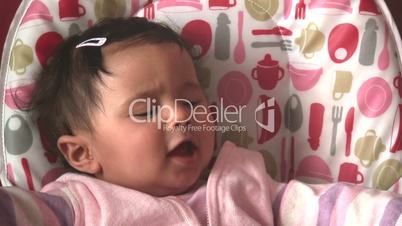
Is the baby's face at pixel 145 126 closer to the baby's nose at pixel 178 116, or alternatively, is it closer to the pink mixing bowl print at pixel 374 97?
the baby's nose at pixel 178 116

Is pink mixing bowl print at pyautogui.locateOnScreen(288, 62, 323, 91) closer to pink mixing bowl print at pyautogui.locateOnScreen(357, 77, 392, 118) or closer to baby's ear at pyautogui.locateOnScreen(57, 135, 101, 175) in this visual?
pink mixing bowl print at pyautogui.locateOnScreen(357, 77, 392, 118)

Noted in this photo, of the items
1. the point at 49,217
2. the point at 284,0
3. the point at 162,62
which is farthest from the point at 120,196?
the point at 284,0

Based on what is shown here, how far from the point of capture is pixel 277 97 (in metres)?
1.04

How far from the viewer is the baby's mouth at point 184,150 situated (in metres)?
0.89

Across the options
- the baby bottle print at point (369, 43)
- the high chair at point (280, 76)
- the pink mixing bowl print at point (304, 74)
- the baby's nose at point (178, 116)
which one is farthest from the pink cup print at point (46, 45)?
the baby bottle print at point (369, 43)

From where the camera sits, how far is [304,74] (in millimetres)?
1021

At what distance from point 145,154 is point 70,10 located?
30 cm

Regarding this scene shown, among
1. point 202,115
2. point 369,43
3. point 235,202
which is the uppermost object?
point 369,43

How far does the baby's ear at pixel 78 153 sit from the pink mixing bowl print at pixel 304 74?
1.23 feet

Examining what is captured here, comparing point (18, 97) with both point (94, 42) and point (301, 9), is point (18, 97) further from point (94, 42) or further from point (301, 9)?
point (301, 9)

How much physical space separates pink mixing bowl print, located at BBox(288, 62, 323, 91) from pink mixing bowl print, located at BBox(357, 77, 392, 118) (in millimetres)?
80

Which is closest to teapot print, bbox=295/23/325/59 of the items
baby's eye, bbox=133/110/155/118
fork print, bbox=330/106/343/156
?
fork print, bbox=330/106/343/156

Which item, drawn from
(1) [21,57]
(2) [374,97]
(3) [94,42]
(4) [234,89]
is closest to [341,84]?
(2) [374,97]

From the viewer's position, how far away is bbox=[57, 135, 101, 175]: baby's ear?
0.94 m
